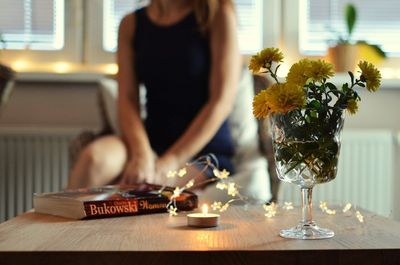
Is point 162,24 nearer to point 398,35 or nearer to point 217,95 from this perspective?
point 217,95

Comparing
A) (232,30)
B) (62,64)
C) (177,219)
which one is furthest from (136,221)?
(62,64)

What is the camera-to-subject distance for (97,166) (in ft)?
5.97

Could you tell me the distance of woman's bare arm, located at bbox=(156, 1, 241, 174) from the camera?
200 cm

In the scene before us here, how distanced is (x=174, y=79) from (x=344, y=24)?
3.46 feet

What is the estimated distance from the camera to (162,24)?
2258mm

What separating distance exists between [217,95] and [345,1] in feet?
3.63

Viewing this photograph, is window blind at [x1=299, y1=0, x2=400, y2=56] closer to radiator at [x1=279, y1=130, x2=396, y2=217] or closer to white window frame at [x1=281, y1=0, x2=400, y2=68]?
white window frame at [x1=281, y1=0, x2=400, y2=68]

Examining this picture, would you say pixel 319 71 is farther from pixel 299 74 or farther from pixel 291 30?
pixel 291 30

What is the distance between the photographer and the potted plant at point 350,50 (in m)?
2.74

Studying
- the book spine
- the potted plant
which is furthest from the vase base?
the potted plant

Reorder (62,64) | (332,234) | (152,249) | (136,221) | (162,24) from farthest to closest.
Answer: (62,64)
(162,24)
(136,221)
(332,234)
(152,249)

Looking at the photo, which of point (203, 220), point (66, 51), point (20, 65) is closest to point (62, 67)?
point (66, 51)

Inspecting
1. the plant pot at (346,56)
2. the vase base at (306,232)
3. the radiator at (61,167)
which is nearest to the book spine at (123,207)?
the vase base at (306,232)

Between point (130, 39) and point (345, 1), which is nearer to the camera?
point (130, 39)
